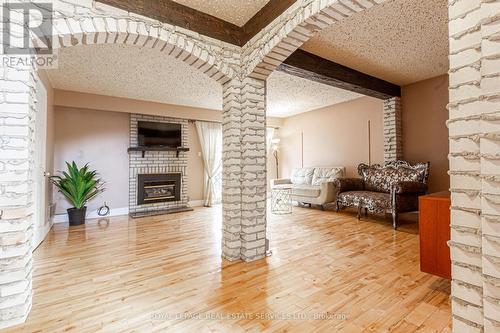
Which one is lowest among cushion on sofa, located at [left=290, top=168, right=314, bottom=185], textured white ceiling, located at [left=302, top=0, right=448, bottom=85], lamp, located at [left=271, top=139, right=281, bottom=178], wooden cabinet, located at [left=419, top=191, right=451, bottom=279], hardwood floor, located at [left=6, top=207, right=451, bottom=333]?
hardwood floor, located at [left=6, top=207, right=451, bottom=333]

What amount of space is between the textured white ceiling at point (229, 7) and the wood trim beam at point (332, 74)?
0.79 meters

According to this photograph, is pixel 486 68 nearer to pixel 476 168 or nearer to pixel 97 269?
pixel 476 168

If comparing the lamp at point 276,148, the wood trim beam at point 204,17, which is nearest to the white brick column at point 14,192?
the wood trim beam at point 204,17

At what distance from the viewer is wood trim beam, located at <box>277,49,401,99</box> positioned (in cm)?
310

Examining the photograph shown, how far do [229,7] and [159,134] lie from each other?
3944mm

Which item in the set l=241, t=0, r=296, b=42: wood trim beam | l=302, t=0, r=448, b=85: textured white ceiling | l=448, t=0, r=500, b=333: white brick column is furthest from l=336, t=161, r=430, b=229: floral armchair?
l=241, t=0, r=296, b=42: wood trim beam

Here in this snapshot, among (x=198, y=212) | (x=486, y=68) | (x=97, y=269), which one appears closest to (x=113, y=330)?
(x=97, y=269)

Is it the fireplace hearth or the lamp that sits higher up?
the lamp

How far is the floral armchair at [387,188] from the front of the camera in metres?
3.75

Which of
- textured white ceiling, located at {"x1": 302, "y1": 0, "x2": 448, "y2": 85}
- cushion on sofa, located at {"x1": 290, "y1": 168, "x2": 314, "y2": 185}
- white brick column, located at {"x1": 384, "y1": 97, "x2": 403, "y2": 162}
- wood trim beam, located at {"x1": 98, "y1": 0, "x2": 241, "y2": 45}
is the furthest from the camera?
cushion on sofa, located at {"x1": 290, "y1": 168, "x2": 314, "y2": 185}

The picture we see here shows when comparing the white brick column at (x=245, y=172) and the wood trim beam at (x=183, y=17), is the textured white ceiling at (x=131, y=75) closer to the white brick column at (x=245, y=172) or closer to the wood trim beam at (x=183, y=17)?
the wood trim beam at (x=183, y=17)

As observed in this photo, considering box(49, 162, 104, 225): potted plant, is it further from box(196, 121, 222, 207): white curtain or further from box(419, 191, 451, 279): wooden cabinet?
box(419, 191, 451, 279): wooden cabinet

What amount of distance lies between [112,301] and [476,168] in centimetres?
241

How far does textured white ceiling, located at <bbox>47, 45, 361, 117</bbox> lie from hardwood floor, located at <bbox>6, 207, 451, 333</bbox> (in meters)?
2.50
